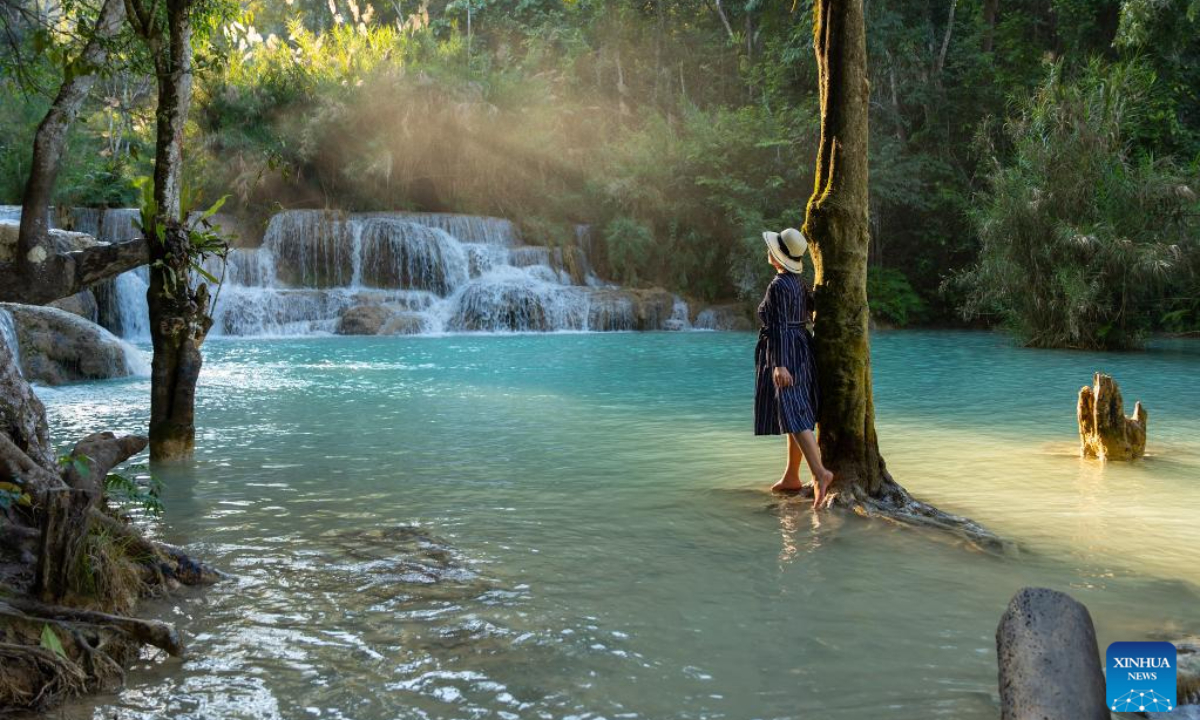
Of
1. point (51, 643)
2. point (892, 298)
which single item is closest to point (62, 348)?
point (51, 643)

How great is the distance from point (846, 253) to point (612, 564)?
259cm

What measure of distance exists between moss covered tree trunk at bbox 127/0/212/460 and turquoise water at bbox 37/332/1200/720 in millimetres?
480

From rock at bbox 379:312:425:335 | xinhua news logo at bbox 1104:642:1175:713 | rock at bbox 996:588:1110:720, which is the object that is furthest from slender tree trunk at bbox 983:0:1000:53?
rock at bbox 996:588:1110:720

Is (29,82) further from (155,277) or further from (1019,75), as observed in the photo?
(1019,75)

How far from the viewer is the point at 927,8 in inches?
1270

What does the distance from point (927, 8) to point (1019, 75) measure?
4173mm

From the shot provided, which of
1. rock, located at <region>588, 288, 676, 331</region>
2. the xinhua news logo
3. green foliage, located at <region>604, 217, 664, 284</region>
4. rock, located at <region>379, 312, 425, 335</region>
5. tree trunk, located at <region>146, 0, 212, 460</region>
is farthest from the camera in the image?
green foliage, located at <region>604, 217, 664, 284</region>

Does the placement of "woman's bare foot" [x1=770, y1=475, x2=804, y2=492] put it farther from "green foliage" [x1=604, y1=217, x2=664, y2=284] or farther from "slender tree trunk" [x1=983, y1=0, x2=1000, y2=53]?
"slender tree trunk" [x1=983, y1=0, x2=1000, y2=53]

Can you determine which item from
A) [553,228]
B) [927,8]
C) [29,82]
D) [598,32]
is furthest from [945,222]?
[29,82]

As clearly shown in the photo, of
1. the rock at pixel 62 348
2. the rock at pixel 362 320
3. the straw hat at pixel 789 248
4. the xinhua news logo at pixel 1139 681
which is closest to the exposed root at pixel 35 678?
the xinhua news logo at pixel 1139 681

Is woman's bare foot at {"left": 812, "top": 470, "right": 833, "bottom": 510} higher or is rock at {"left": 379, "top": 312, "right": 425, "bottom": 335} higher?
rock at {"left": 379, "top": 312, "right": 425, "bottom": 335}

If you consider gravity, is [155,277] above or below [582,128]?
below

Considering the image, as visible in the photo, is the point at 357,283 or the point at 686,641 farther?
the point at 357,283

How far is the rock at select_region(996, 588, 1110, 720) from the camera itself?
8.13 feet
